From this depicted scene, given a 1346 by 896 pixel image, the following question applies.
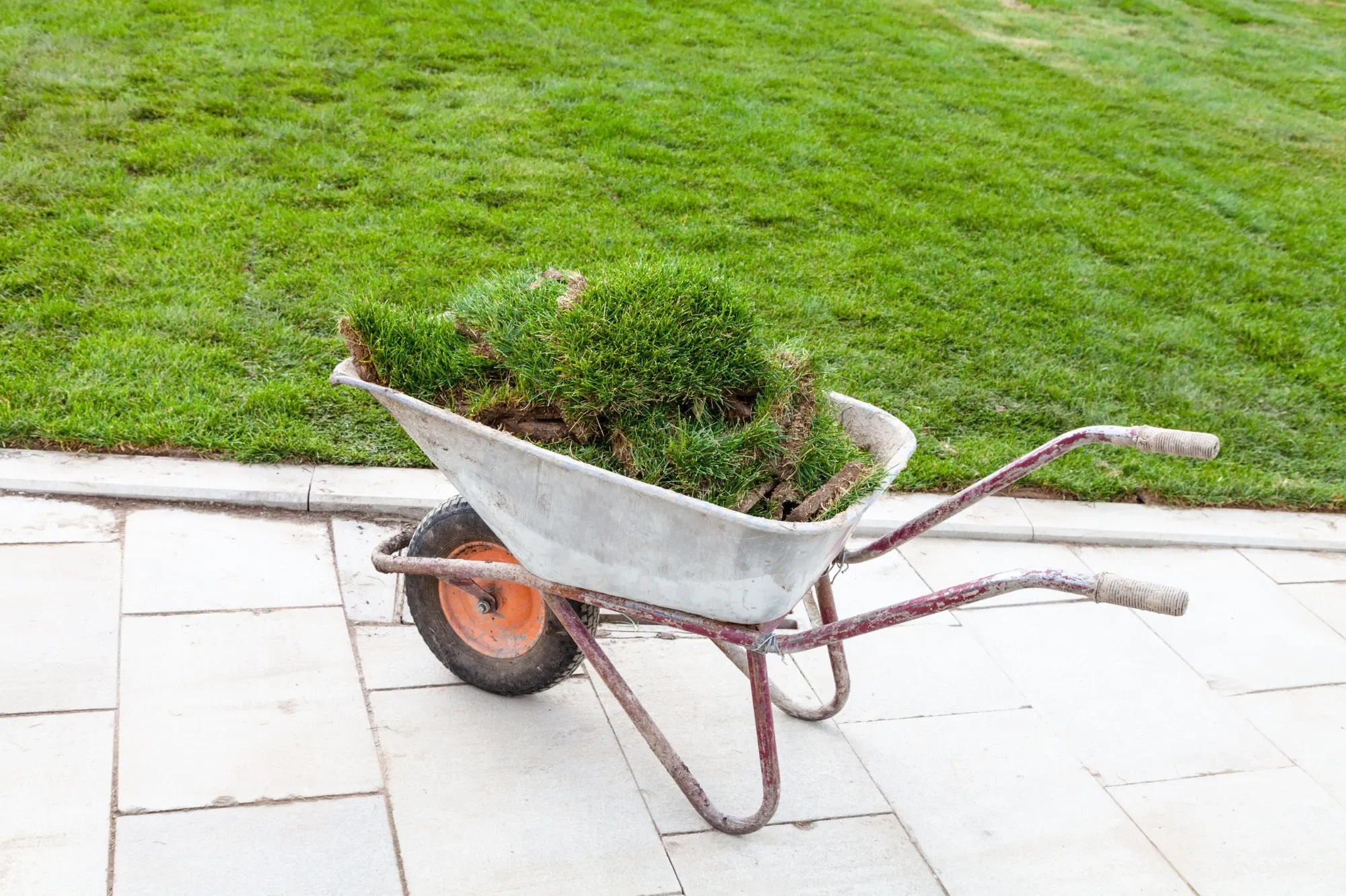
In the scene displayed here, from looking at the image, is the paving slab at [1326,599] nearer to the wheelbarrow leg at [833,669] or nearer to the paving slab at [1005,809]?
the paving slab at [1005,809]

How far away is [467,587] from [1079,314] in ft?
12.8

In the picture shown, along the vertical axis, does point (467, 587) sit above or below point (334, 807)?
above

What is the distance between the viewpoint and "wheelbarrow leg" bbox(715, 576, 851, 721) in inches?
105

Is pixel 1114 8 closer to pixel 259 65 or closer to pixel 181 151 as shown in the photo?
pixel 259 65

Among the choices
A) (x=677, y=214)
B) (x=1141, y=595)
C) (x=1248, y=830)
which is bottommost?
(x=1248, y=830)

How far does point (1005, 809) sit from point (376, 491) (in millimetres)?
2155

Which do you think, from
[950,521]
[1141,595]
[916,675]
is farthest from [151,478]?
[1141,595]

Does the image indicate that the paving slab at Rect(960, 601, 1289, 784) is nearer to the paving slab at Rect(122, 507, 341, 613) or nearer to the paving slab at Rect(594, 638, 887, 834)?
the paving slab at Rect(594, 638, 887, 834)

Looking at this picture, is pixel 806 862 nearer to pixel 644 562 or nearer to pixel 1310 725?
pixel 644 562

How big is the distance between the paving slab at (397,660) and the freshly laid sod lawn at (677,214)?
0.87 m

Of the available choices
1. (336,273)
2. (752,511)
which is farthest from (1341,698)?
(336,273)

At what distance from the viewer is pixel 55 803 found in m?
2.37

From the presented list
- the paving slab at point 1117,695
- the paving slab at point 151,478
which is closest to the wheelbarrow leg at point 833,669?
the paving slab at point 1117,695

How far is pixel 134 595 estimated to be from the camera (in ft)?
9.86
